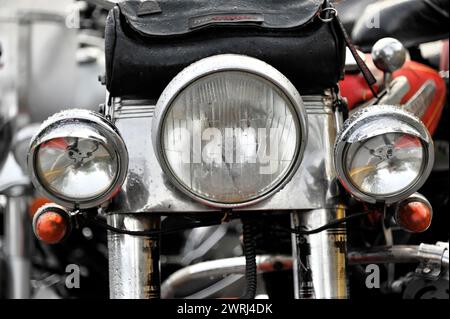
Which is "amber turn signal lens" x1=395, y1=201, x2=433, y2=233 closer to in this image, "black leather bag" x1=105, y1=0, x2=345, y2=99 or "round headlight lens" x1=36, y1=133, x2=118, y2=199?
A: "black leather bag" x1=105, y1=0, x2=345, y2=99

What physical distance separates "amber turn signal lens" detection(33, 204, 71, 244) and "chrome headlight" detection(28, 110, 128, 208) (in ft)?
0.50

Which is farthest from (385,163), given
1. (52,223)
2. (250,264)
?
(52,223)

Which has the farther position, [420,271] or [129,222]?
[420,271]

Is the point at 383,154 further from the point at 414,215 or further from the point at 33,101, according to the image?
the point at 33,101

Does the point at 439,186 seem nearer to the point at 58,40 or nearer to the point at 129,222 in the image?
the point at 129,222

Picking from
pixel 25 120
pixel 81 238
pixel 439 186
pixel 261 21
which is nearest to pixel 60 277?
pixel 81 238

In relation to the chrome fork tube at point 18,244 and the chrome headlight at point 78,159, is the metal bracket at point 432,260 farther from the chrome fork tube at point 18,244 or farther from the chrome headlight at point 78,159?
the chrome fork tube at point 18,244

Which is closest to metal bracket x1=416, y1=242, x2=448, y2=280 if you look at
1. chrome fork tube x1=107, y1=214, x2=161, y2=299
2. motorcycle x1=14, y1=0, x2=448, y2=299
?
motorcycle x1=14, y1=0, x2=448, y2=299

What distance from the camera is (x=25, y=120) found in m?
3.84

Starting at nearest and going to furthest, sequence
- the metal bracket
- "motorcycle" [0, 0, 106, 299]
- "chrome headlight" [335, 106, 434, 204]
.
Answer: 1. "chrome headlight" [335, 106, 434, 204]
2. the metal bracket
3. "motorcycle" [0, 0, 106, 299]

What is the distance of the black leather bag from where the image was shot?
1804mm
